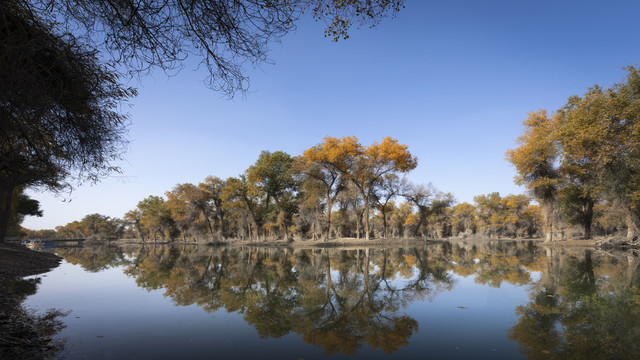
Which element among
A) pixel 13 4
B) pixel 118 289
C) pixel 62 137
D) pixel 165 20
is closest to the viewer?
pixel 13 4

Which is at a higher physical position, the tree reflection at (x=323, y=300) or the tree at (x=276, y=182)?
the tree at (x=276, y=182)

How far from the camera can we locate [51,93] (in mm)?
4688

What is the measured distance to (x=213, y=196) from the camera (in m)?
55.8

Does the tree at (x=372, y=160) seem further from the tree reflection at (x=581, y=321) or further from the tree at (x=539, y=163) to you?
the tree reflection at (x=581, y=321)

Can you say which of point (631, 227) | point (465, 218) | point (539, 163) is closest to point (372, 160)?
point (539, 163)

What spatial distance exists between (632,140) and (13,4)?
1143 inches

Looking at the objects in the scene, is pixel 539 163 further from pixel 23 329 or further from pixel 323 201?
pixel 23 329

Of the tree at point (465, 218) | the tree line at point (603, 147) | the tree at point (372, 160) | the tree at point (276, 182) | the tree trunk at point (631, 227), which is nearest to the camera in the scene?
the tree line at point (603, 147)

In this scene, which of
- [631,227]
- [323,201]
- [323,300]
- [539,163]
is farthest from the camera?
[323,201]

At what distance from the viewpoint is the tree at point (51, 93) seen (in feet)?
13.2

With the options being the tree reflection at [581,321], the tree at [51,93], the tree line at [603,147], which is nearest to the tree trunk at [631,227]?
the tree line at [603,147]

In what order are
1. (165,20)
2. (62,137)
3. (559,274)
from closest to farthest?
(165,20)
(62,137)
(559,274)

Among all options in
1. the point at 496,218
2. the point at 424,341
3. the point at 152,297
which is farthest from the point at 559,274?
the point at 496,218

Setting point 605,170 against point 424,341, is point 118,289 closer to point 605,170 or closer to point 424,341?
point 424,341
